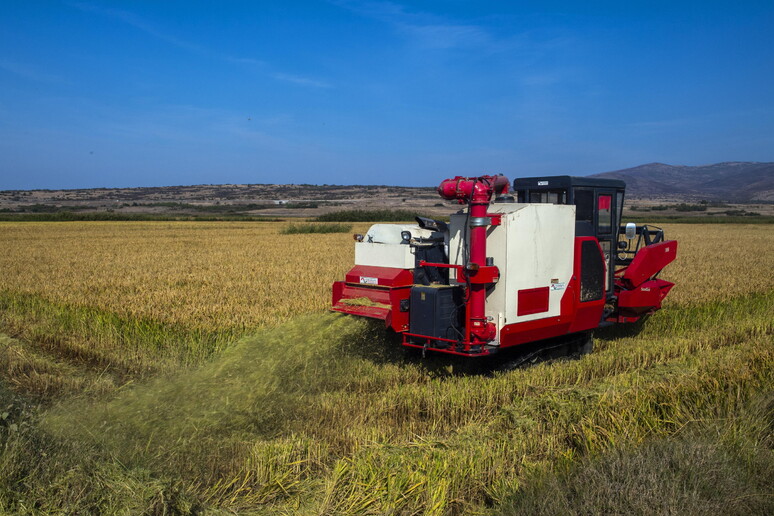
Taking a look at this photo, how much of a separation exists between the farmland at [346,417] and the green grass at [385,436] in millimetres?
19

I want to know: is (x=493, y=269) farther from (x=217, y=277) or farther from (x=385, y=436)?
(x=217, y=277)

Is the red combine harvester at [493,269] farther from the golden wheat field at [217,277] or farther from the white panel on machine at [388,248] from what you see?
the golden wheat field at [217,277]

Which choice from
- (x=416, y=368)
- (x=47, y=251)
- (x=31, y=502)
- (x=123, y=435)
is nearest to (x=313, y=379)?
(x=416, y=368)

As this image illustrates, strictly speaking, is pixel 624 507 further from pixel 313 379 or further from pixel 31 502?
pixel 313 379

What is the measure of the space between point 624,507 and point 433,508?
114 centimetres

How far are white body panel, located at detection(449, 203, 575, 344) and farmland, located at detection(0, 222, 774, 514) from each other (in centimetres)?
85

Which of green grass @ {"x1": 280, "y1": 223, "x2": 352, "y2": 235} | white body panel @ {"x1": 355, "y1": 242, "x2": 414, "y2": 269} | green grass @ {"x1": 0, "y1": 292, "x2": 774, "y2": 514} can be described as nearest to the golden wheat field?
white body panel @ {"x1": 355, "y1": 242, "x2": 414, "y2": 269}

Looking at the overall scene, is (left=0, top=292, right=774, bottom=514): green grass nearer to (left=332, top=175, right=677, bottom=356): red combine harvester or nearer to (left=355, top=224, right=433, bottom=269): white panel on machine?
(left=332, top=175, right=677, bottom=356): red combine harvester

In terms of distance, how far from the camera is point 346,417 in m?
5.72

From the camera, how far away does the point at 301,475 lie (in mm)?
4551

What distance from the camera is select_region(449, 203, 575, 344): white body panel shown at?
648cm

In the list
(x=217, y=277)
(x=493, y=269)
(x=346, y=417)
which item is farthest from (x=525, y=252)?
(x=217, y=277)

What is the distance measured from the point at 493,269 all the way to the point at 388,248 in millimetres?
1541

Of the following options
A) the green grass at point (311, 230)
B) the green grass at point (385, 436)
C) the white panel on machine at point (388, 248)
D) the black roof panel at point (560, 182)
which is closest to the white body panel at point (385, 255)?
the white panel on machine at point (388, 248)
